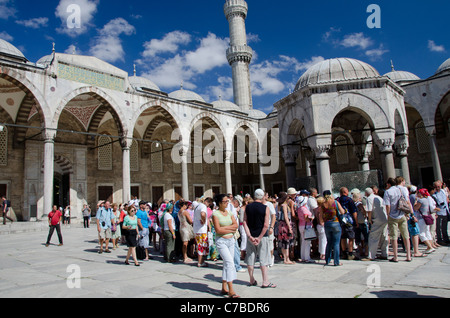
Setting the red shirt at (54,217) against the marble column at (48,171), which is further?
the marble column at (48,171)

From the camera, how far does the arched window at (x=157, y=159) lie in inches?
818

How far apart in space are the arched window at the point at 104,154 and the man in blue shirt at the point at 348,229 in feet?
51.1

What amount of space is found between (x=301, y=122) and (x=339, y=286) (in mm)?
5961

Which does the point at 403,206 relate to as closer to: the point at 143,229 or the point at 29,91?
the point at 143,229

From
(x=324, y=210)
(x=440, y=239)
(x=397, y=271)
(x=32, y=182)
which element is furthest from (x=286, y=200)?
(x=32, y=182)

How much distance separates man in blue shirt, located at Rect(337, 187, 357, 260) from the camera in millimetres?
5066

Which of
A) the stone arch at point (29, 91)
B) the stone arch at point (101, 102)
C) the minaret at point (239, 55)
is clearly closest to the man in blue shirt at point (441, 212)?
the stone arch at point (101, 102)

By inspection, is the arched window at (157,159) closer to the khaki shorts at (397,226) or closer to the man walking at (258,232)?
the khaki shorts at (397,226)

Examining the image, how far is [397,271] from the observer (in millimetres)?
4098

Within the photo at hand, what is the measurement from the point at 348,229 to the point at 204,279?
2371 millimetres

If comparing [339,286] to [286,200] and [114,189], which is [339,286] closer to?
[286,200]

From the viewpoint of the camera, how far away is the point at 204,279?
165 inches

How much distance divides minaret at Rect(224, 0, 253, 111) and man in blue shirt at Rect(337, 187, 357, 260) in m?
22.3
